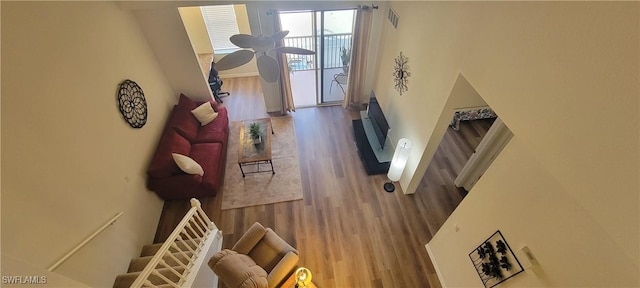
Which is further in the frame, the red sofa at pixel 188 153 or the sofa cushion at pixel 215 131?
the sofa cushion at pixel 215 131

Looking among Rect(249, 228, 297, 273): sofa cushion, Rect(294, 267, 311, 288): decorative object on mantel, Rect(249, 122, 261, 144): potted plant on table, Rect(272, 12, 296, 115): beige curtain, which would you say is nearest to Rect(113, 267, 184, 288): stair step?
Rect(249, 228, 297, 273): sofa cushion

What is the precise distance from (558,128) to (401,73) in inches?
111

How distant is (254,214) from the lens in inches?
169

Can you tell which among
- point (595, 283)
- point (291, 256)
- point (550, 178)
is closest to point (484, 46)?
point (550, 178)

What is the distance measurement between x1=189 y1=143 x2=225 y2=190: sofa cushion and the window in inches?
121

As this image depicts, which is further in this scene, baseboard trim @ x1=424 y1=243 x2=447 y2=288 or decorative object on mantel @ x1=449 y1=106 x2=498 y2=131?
decorative object on mantel @ x1=449 y1=106 x2=498 y2=131

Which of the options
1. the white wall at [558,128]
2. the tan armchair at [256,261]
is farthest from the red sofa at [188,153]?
the white wall at [558,128]

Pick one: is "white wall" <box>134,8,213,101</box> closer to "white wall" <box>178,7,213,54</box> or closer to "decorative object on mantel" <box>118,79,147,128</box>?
"decorative object on mantel" <box>118,79,147,128</box>

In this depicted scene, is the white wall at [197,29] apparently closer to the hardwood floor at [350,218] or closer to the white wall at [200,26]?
the white wall at [200,26]

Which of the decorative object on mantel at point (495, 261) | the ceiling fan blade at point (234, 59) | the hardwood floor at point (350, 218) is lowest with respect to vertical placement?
the decorative object on mantel at point (495, 261)

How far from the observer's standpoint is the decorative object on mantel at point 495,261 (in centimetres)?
229

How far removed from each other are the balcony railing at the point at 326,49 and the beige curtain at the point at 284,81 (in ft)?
2.43

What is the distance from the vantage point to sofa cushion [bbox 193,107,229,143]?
16.0 feet

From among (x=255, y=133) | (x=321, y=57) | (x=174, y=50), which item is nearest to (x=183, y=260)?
(x=255, y=133)
